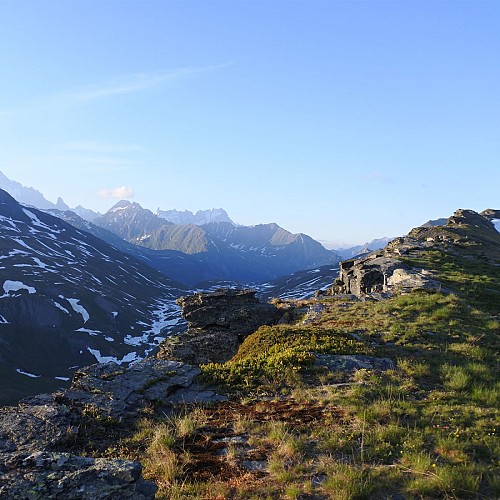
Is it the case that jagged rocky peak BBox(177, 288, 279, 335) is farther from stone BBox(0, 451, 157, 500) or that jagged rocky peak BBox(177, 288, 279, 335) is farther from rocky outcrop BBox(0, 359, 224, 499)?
A: stone BBox(0, 451, 157, 500)

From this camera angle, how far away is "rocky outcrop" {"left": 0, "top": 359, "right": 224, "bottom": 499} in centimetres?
699

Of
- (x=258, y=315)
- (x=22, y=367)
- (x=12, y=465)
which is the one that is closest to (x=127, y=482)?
(x=12, y=465)

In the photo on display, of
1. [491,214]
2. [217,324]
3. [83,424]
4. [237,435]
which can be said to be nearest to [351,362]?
[237,435]

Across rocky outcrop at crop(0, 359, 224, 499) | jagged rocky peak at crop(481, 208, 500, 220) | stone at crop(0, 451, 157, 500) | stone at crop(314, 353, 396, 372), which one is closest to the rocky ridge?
stone at crop(314, 353, 396, 372)

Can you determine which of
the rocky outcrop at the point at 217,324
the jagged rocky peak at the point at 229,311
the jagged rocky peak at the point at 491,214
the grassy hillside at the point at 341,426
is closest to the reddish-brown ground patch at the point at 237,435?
the grassy hillside at the point at 341,426

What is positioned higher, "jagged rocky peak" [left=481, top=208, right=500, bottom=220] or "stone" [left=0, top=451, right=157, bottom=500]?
"jagged rocky peak" [left=481, top=208, right=500, bottom=220]

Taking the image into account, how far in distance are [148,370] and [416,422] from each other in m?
10.1

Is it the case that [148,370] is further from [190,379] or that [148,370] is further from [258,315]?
[258,315]

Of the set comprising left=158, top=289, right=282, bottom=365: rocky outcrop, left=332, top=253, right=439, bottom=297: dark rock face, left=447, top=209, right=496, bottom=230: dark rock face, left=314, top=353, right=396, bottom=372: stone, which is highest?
left=447, top=209, right=496, bottom=230: dark rock face

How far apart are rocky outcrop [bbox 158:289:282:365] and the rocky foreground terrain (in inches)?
250

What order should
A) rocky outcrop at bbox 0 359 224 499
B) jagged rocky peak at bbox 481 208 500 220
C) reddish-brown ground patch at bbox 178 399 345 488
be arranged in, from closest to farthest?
rocky outcrop at bbox 0 359 224 499 → reddish-brown ground patch at bbox 178 399 345 488 → jagged rocky peak at bbox 481 208 500 220

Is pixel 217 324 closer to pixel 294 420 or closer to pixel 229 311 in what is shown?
pixel 229 311

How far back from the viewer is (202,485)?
26.8ft

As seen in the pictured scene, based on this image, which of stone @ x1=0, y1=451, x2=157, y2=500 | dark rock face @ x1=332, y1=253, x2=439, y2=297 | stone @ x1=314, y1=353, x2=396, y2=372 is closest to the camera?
stone @ x1=0, y1=451, x2=157, y2=500
